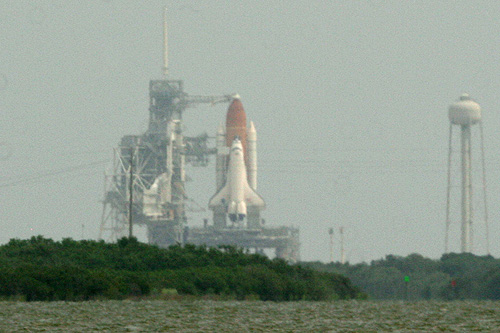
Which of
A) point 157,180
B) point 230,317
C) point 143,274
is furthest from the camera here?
point 157,180

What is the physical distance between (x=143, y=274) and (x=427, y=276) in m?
70.3

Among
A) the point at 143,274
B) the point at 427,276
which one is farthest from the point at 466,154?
the point at 143,274

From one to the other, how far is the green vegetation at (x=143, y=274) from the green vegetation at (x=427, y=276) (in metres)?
17.9

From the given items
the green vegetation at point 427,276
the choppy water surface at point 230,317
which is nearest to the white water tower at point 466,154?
the green vegetation at point 427,276

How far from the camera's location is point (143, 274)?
8294 centimetres

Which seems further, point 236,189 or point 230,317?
point 236,189

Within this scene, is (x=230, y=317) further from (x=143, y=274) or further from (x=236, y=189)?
(x=236, y=189)

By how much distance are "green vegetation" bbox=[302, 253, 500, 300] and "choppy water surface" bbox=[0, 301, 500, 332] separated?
49.2 meters

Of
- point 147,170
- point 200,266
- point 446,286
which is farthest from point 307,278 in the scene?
point 147,170

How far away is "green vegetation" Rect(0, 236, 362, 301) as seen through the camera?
70375 mm

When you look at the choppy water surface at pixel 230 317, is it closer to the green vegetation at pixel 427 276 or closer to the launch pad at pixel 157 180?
the green vegetation at pixel 427 276

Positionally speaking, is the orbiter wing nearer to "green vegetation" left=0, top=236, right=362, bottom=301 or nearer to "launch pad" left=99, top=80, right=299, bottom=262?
"launch pad" left=99, top=80, right=299, bottom=262

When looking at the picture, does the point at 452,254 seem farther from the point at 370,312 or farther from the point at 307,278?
the point at 370,312

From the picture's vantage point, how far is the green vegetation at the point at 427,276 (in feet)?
382
